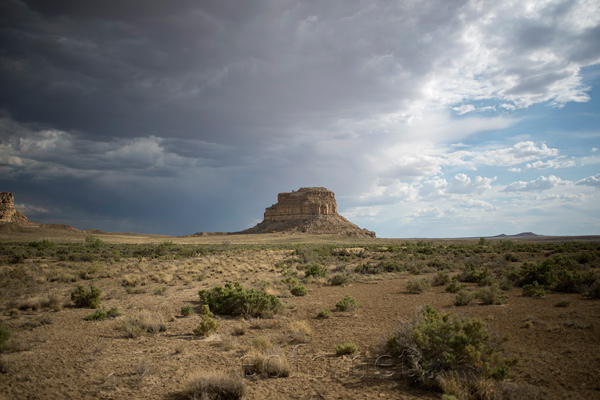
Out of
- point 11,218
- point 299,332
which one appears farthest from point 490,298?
point 11,218

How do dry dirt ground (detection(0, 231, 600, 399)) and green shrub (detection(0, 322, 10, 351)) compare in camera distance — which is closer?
dry dirt ground (detection(0, 231, 600, 399))

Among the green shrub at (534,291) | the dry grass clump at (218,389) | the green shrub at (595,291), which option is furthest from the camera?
the green shrub at (534,291)

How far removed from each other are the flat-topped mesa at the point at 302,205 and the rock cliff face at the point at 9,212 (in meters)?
84.6

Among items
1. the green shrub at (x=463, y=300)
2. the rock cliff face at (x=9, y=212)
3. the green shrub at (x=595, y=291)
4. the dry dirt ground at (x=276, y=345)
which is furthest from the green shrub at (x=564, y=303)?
the rock cliff face at (x=9, y=212)

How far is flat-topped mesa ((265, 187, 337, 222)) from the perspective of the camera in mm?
136000

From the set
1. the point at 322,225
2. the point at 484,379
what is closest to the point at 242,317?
the point at 484,379

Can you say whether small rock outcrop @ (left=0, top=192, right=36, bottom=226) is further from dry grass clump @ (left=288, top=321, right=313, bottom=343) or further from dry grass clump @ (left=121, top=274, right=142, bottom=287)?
dry grass clump @ (left=288, top=321, right=313, bottom=343)

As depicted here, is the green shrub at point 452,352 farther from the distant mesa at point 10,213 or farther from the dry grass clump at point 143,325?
the distant mesa at point 10,213

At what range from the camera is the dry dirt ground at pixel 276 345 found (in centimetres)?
602

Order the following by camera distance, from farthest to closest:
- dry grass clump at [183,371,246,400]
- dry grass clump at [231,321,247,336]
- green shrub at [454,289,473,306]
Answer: green shrub at [454,289,473,306] < dry grass clump at [231,321,247,336] < dry grass clump at [183,371,246,400]

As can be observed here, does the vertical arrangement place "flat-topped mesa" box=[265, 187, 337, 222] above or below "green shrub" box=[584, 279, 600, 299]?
above

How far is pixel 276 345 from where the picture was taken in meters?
7.93

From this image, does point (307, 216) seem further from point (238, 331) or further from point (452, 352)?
point (452, 352)

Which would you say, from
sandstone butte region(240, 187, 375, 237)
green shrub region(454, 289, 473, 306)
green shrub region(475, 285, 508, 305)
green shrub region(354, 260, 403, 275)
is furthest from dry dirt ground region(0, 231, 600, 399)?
sandstone butte region(240, 187, 375, 237)
